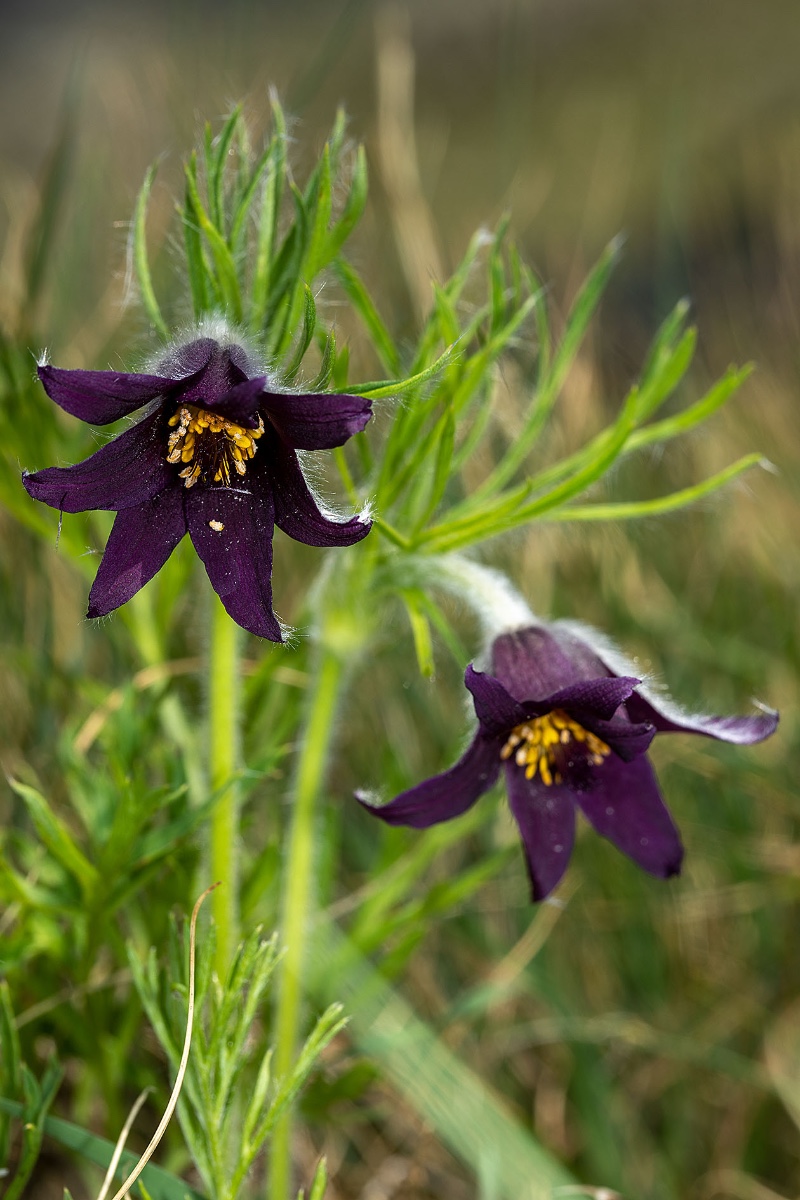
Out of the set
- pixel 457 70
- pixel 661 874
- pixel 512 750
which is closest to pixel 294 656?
pixel 512 750

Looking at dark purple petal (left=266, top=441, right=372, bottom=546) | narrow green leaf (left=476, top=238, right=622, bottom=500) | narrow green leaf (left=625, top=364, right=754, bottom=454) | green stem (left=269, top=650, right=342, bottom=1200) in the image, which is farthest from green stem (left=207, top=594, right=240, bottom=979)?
narrow green leaf (left=625, top=364, right=754, bottom=454)

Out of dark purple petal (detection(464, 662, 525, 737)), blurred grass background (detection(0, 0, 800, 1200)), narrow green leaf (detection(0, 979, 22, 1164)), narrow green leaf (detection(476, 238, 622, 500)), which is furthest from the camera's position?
blurred grass background (detection(0, 0, 800, 1200))

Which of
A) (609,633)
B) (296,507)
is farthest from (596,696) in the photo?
(609,633)

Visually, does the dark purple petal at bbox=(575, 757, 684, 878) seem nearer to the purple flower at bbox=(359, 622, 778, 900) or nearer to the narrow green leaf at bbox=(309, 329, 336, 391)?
the purple flower at bbox=(359, 622, 778, 900)

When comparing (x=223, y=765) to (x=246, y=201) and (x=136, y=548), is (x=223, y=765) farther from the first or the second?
(x=246, y=201)

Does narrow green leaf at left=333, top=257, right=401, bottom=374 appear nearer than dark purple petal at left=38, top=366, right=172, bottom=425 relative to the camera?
No

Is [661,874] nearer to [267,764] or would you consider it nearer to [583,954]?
[267,764]

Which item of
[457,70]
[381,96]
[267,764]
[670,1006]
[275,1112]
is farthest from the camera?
[457,70]
